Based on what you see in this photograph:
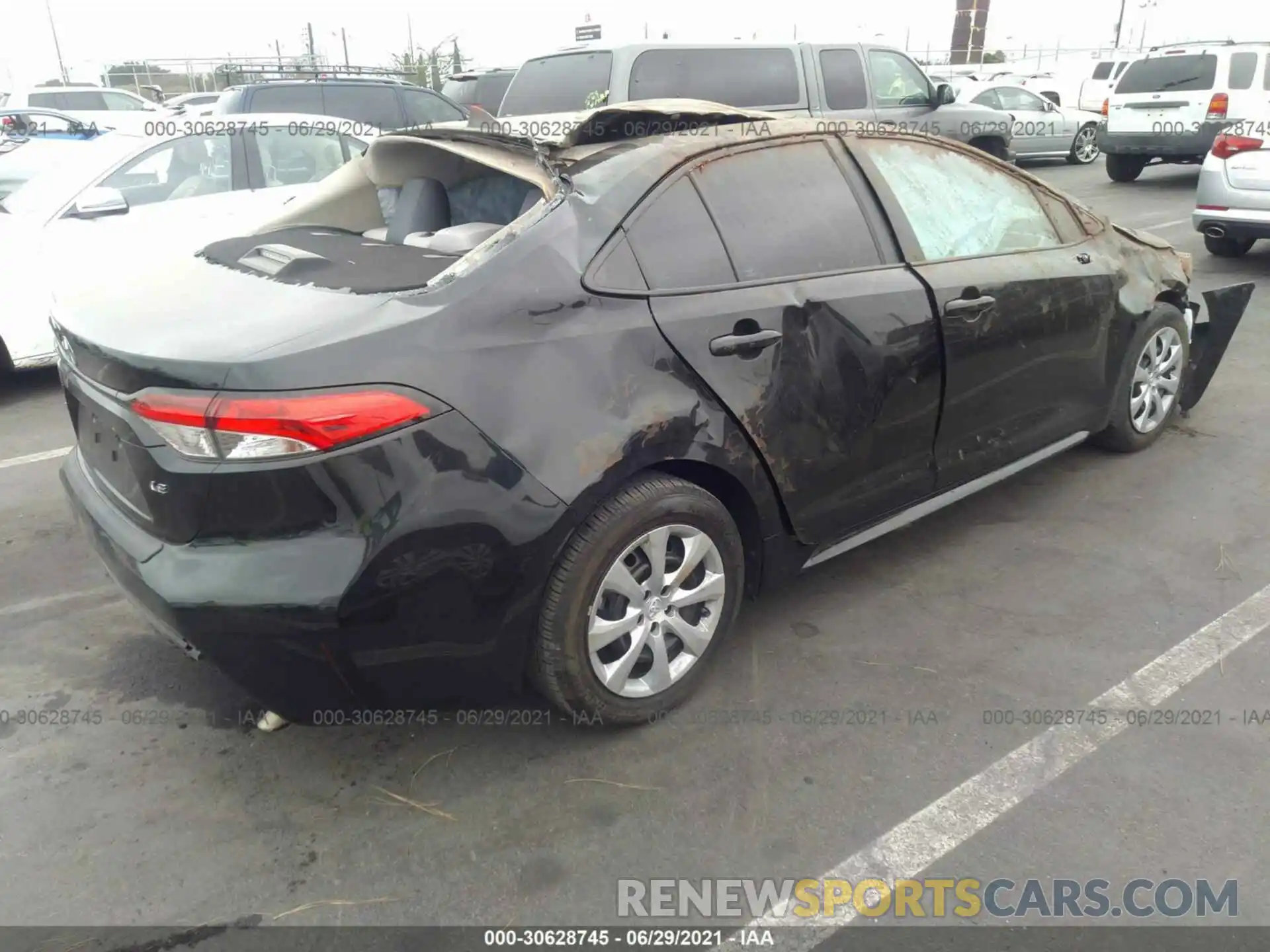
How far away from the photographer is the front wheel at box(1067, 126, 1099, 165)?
17.8 m

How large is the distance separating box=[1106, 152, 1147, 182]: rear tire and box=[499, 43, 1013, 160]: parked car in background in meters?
5.08

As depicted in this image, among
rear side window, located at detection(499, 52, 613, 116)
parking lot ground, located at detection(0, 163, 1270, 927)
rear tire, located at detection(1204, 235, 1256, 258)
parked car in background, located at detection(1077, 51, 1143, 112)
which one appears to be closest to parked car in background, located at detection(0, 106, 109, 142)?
A: rear side window, located at detection(499, 52, 613, 116)

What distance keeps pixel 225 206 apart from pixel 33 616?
3.83m

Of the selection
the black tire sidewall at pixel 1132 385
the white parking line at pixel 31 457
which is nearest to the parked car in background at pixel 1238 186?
the black tire sidewall at pixel 1132 385

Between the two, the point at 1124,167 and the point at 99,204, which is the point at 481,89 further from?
the point at 99,204

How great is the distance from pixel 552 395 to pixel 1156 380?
3.42 metres

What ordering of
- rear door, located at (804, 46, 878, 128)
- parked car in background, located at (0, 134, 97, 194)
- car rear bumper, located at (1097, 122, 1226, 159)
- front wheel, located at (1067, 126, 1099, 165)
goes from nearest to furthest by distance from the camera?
parked car in background, located at (0, 134, 97, 194)
rear door, located at (804, 46, 878, 128)
car rear bumper, located at (1097, 122, 1226, 159)
front wheel, located at (1067, 126, 1099, 165)

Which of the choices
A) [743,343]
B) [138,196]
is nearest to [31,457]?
[138,196]

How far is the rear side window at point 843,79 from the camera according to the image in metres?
9.97

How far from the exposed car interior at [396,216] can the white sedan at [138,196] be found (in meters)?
1.92

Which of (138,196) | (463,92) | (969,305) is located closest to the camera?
(969,305)

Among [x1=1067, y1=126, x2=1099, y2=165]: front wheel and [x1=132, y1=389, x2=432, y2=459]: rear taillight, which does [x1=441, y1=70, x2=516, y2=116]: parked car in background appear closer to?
[x1=1067, y1=126, x2=1099, y2=165]: front wheel

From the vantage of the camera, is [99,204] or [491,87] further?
[491,87]

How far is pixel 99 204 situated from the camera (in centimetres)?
586
